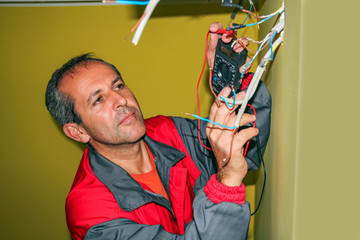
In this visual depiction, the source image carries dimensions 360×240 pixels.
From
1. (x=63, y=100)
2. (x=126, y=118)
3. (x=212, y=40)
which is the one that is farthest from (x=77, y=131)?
(x=212, y=40)

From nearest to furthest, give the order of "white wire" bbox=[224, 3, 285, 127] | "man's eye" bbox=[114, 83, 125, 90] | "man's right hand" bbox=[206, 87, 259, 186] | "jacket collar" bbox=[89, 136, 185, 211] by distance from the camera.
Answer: "white wire" bbox=[224, 3, 285, 127], "man's right hand" bbox=[206, 87, 259, 186], "jacket collar" bbox=[89, 136, 185, 211], "man's eye" bbox=[114, 83, 125, 90]

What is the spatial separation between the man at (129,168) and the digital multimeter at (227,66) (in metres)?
0.07

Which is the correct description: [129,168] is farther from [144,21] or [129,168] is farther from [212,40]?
[144,21]

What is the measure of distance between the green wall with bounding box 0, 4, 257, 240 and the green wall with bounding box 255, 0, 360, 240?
101 centimetres

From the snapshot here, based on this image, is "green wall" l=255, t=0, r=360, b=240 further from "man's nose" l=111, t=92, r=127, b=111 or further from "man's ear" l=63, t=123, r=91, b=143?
"man's ear" l=63, t=123, r=91, b=143

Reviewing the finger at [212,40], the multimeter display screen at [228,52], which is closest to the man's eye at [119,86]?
the finger at [212,40]

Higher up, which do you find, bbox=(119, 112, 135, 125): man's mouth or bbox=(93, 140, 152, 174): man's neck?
bbox=(119, 112, 135, 125): man's mouth

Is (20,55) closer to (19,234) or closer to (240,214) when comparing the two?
(19,234)

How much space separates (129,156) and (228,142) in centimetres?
59

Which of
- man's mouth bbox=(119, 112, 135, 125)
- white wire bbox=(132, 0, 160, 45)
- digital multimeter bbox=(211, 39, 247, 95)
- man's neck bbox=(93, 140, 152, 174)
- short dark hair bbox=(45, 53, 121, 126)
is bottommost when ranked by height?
man's neck bbox=(93, 140, 152, 174)

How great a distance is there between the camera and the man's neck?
4.68ft

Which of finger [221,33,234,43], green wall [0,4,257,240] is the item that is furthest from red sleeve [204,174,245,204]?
green wall [0,4,257,240]

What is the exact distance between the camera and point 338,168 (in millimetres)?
680

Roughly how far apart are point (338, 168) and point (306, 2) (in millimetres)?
303
